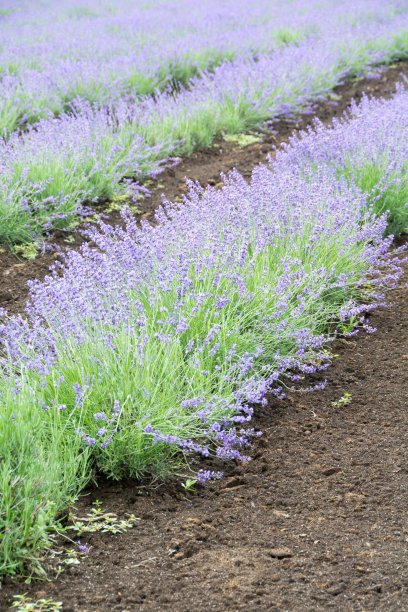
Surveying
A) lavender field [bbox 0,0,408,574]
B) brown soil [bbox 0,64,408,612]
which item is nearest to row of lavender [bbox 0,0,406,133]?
lavender field [bbox 0,0,408,574]

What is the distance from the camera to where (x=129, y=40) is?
11.0m

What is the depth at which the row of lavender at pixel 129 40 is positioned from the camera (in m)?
8.15

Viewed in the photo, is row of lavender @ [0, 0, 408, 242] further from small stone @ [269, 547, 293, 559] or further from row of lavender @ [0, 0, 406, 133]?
small stone @ [269, 547, 293, 559]

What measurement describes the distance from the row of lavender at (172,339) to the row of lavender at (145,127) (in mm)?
1639

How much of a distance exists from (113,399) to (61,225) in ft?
10.1

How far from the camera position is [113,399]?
2.73 m

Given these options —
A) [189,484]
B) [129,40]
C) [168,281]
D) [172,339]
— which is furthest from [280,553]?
[129,40]

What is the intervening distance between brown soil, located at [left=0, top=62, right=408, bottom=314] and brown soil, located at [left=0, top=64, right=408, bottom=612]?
211 centimetres

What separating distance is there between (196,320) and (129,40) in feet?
29.8

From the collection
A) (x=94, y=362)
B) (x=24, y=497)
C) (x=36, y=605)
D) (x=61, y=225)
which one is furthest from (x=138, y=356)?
(x=61, y=225)

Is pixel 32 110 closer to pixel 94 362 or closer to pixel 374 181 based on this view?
pixel 374 181

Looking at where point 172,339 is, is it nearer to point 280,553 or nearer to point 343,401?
point 343,401

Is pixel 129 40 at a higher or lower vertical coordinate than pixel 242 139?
higher

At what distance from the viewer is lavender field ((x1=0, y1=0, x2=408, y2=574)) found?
8.56 ft
